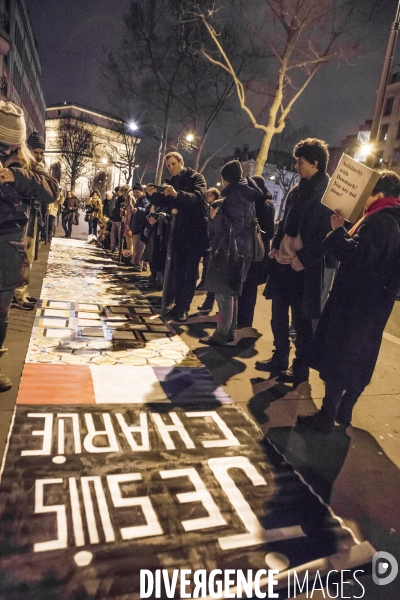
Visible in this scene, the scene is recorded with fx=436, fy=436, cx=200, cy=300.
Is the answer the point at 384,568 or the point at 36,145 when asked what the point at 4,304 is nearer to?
the point at 384,568

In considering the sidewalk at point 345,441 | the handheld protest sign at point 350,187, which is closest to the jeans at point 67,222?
the sidewalk at point 345,441

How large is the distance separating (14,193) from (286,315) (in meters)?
2.61

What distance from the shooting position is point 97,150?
206 feet

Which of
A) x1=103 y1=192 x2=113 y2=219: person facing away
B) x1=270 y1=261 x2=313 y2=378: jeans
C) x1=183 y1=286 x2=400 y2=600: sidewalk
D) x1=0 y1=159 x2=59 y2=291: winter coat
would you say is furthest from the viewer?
x1=103 y1=192 x2=113 y2=219: person facing away

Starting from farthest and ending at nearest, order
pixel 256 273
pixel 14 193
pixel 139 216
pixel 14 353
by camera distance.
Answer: pixel 139 216 < pixel 256 273 < pixel 14 353 < pixel 14 193

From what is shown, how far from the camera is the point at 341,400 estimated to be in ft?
11.3

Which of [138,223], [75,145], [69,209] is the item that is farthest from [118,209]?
[75,145]

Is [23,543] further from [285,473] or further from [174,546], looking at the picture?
[285,473]

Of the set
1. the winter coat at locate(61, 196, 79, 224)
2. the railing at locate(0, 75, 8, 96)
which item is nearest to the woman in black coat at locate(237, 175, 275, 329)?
the winter coat at locate(61, 196, 79, 224)

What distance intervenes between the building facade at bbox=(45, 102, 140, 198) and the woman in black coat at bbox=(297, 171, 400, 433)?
92.7 ft

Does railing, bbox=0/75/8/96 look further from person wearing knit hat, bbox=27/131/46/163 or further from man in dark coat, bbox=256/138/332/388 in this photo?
man in dark coat, bbox=256/138/332/388

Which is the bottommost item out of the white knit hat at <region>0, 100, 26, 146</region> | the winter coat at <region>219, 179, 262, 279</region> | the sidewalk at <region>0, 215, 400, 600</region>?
the sidewalk at <region>0, 215, 400, 600</region>

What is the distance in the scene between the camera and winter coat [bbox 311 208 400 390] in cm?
279

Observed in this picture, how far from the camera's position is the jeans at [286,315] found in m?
3.96
